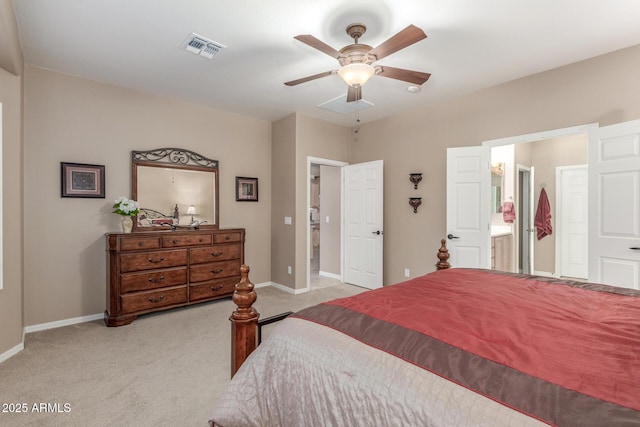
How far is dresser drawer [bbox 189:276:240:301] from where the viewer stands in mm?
3820

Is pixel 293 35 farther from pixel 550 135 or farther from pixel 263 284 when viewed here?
pixel 263 284

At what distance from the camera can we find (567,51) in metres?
2.88

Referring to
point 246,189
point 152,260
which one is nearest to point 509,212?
point 246,189

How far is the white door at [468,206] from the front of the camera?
369 centimetres

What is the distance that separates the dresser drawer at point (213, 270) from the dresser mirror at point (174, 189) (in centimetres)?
59

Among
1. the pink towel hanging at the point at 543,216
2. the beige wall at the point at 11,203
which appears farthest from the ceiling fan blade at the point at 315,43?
the pink towel hanging at the point at 543,216

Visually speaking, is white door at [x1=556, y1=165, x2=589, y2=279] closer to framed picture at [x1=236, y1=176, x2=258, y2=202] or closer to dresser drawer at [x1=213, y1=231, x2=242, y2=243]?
framed picture at [x1=236, y1=176, x2=258, y2=202]

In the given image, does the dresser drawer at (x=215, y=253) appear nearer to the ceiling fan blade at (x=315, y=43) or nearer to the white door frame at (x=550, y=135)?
the ceiling fan blade at (x=315, y=43)

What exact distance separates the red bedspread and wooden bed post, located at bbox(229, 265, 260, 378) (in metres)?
0.28

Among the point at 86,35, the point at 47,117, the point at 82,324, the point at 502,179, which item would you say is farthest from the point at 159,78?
the point at 502,179

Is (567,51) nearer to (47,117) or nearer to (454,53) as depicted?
(454,53)

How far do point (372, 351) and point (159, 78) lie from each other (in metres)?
3.68

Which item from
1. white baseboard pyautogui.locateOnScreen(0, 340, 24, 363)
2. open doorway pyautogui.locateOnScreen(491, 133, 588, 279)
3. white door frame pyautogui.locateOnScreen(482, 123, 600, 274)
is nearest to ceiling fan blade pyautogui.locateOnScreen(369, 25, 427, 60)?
white door frame pyautogui.locateOnScreen(482, 123, 600, 274)

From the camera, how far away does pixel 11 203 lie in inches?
103
